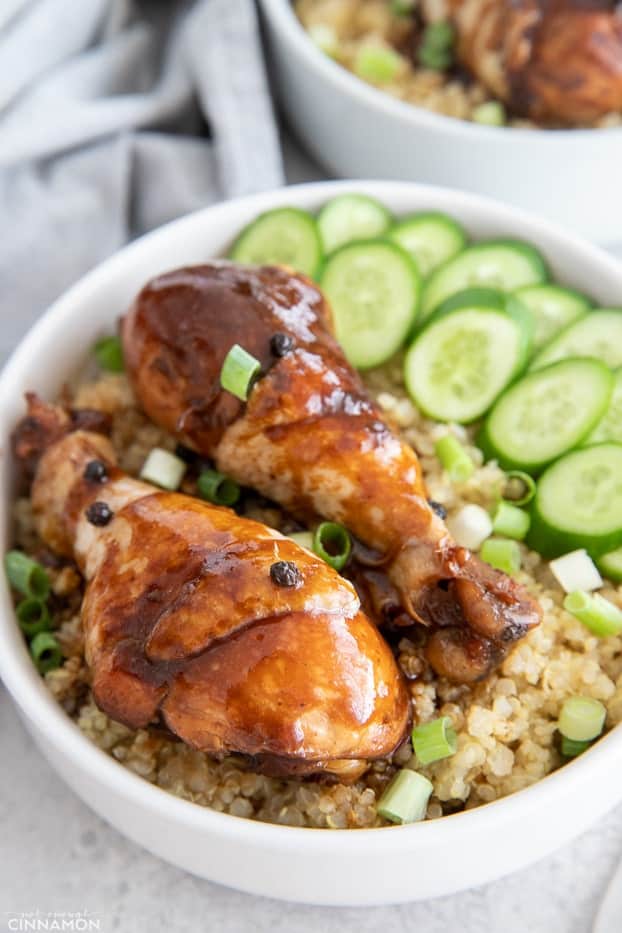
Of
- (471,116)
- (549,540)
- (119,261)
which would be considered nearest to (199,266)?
(119,261)

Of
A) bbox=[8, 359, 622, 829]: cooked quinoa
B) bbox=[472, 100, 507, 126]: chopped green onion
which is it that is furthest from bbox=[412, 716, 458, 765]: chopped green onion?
bbox=[472, 100, 507, 126]: chopped green onion

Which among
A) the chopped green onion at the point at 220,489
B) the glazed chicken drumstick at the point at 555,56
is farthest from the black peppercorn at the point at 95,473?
the glazed chicken drumstick at the point at 555,56

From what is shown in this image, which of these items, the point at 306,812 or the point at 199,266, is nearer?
the point at 306,812

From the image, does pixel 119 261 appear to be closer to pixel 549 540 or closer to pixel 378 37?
pixel 549 540

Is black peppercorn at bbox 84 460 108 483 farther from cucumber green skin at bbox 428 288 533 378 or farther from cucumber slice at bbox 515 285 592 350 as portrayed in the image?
cucumber slice at bbox 515 285 592 350

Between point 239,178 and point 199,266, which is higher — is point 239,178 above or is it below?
below

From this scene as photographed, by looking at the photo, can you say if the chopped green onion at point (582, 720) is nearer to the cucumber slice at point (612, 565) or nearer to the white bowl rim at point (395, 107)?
the cucumber slice at point (612, 565)

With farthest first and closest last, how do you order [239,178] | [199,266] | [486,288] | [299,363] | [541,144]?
[239,178] → [541,144] → [486,288] → [199,266] → [299,363]
